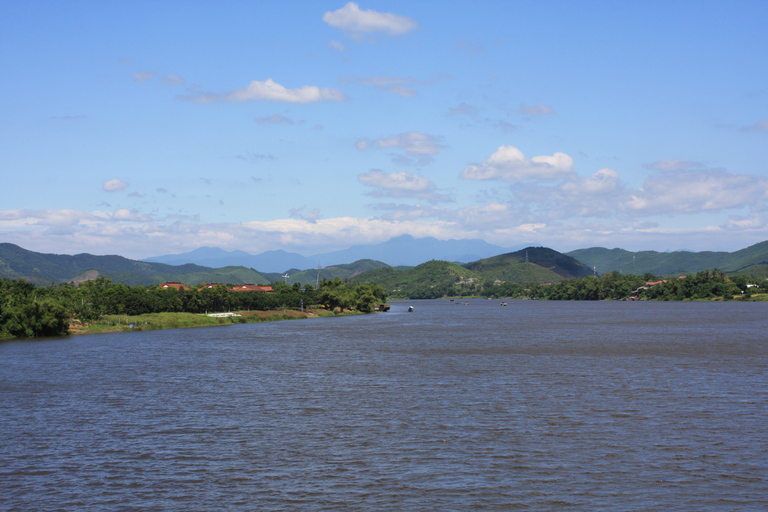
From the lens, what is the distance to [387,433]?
102ft

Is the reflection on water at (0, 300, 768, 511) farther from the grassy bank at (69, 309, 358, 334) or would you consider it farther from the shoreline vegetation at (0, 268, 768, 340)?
the grassy bank at (69, 309, 358, 334)

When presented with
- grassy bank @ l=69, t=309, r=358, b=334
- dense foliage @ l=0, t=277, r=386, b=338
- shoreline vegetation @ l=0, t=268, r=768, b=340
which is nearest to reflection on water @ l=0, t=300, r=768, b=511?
dense foliage @ l=0, t=277, r=386, b=338

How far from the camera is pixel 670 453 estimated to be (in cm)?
2698

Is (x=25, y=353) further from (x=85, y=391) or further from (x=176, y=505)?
(x=176, y=505)

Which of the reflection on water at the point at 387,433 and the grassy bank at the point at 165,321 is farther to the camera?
the grassy bank at the point at 165,321

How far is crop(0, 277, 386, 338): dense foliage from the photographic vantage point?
90.1 metres

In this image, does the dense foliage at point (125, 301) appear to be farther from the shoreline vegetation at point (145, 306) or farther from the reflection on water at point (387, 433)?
the reflection on water at point (387, 433)

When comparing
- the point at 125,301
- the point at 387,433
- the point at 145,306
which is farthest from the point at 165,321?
the point at 387,433

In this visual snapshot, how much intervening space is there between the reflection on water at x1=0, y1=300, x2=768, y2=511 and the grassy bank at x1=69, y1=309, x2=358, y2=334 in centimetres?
3799

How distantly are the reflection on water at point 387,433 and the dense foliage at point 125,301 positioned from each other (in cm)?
3051

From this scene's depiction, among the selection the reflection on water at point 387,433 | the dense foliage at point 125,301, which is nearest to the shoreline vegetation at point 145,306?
the dense foliage at point 125,301

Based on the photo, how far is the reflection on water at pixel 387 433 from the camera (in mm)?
22312

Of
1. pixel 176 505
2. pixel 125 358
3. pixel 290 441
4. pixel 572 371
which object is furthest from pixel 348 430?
pixel 125 358

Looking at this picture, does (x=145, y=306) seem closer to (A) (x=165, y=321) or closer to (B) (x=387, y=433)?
(A) (x=165, y=321)
